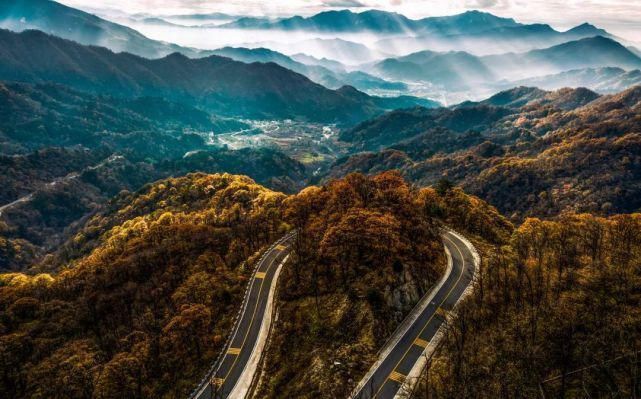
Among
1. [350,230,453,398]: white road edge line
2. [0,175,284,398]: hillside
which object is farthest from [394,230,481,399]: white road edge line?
[0,175,284,398]: hillside

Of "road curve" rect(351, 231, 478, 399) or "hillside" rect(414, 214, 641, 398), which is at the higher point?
"hillside" rect(414, 214, 641, 398)

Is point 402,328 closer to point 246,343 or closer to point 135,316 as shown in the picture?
point 246,343

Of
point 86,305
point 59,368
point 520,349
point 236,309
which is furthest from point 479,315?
point 86,305

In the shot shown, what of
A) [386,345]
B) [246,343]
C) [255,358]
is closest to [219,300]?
[246,343]

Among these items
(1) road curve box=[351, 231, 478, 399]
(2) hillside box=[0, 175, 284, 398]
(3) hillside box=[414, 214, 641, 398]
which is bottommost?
(2) hillside box=[0, 175, 284, 398]

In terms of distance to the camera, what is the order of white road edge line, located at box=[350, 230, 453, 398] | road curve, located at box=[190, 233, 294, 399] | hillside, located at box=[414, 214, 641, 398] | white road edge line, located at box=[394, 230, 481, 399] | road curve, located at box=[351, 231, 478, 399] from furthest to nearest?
road curve, located at box=[190, 233, 294, 399]
white road edge line, located at box=[350, 230, 453, 398]
road curve, located at box=[351, 231, 478, 399]
white road edge line, located at box=[394, 230, 481, 399]
hillside, located at box=[414, 214, 641, 398]

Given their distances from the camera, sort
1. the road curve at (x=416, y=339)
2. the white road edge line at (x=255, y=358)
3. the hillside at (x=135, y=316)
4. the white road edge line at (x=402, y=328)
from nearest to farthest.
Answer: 1. the road curve at (x=416, y=339)
2. the white road edge line at (x=402, y=328)
3. the white road edge line at (x=255, y=358)
4. the hillside at (x=135, y=316)

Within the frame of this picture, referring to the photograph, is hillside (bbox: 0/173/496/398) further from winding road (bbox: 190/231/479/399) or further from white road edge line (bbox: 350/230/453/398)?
winding road (bbox: 190/231/479/399)

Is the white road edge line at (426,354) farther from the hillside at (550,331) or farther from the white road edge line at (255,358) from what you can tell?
the white road edge line at (255,358)

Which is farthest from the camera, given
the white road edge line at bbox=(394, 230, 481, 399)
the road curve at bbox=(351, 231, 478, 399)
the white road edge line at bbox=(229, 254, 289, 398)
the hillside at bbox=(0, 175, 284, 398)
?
the hillside at bbox=(0, 175, 284, 398)

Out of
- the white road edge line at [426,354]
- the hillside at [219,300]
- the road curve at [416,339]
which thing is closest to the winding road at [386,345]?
the road curve at [416,339]
